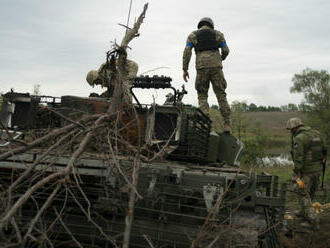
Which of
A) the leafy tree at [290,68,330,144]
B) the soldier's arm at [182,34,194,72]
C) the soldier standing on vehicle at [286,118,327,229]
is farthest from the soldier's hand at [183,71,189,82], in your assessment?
the leafy tree at [290,68,330,144]

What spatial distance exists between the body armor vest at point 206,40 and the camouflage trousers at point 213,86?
0.34 metres

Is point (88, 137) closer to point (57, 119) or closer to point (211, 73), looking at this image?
point (57, 119)

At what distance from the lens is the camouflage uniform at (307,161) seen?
316 inches

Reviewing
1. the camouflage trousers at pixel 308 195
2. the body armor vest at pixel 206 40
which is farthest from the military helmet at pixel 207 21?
the camouflage trousers at pixel 308 195

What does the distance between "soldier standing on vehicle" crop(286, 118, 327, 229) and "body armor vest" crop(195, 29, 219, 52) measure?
2429mm

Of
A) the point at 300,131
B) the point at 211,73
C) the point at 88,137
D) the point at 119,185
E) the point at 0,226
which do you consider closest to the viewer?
the point at 0,226

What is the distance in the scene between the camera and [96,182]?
15.2ft

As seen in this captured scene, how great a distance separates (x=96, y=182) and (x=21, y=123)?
189 centimetres

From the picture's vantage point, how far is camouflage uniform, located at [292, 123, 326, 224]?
804 cm

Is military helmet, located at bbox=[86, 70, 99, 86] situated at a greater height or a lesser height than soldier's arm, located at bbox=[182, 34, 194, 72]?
lesser

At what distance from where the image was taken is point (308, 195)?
8.08m

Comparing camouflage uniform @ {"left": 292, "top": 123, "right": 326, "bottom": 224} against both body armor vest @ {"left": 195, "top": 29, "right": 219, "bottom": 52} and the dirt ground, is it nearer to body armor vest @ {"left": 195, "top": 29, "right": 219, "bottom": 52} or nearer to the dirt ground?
→ the dirt ground

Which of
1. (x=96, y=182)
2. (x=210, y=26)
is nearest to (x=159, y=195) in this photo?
(x=96, y=182)

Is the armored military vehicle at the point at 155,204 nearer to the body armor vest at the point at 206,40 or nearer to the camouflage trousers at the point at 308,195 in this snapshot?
the body armor vest at the point at 206,40
